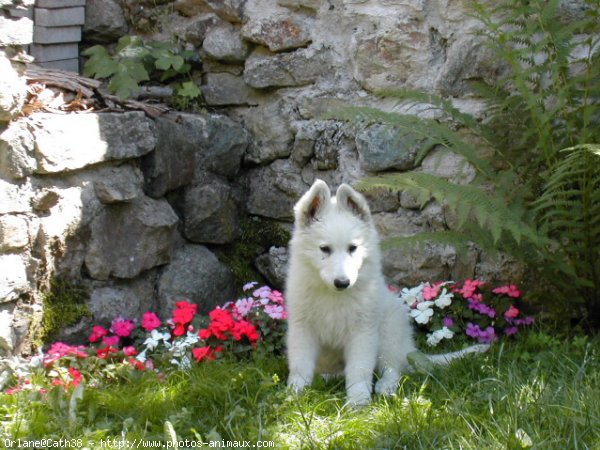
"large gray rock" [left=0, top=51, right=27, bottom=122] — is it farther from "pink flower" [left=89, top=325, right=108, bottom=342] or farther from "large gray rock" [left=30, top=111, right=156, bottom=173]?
"pink flower" [left=89, top=325, right=108, bottom=342]

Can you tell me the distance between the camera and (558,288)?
14.9ft

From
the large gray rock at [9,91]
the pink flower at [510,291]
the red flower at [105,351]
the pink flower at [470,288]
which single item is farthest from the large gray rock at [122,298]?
the pink flower at [510,291]

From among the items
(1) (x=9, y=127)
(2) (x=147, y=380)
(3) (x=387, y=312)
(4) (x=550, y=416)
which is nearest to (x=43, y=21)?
(1) (x=9, y=127)

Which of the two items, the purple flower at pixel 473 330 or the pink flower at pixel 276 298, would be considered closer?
the purple flower at pixel 473 330

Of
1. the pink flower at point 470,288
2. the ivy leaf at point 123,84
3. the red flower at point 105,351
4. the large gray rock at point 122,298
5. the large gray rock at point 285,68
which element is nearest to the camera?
the red flower at point 105,351

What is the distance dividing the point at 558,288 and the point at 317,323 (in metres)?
1.50

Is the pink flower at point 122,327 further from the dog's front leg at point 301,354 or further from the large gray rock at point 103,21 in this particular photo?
the large gray rock at point 103,21

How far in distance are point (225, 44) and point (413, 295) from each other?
2345 mm

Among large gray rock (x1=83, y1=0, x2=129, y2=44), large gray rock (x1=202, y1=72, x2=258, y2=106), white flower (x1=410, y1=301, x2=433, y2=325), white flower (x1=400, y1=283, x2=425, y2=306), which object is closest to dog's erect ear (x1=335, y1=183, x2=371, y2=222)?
white flower (x1=410, y1=301, x2=433, y2=325)

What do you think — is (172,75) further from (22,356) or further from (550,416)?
(550,416)

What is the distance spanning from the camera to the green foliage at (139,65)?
5.31 metres

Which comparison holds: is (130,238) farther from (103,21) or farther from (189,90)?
(103,21)

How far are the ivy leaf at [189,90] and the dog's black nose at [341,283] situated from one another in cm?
243

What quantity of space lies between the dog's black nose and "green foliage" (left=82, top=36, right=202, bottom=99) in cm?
225
